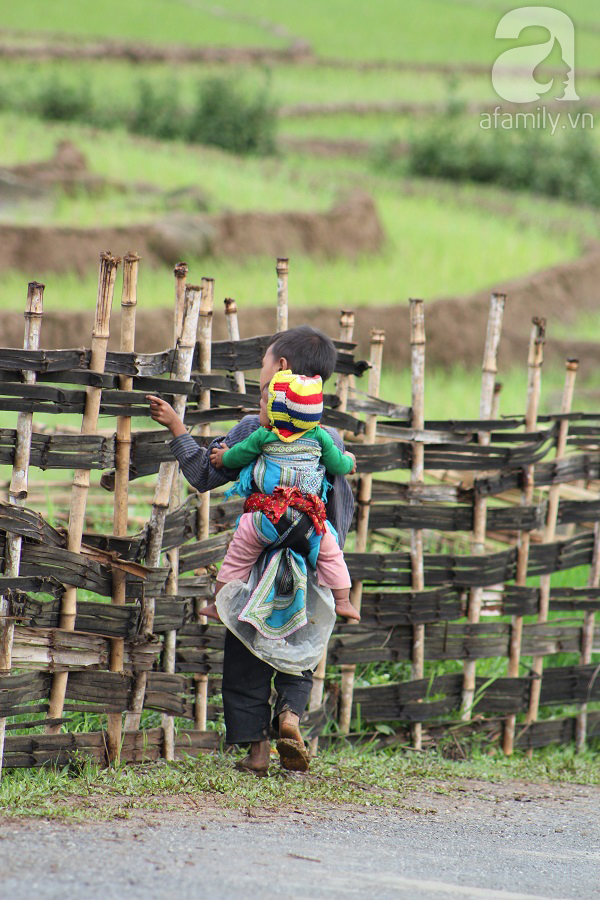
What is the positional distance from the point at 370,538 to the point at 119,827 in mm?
3157

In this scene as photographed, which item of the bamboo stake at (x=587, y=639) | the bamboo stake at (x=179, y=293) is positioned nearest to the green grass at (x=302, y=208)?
the bamboo stake at (x=587, y=639)

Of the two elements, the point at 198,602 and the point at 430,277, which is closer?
the point at 198,602

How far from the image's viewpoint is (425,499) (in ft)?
15.3

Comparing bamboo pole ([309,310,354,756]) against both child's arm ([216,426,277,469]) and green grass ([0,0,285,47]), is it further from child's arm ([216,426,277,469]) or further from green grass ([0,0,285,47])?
green grass ([0,0,285,47])

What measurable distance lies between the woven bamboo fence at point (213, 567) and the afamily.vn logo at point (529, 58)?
1062 inches

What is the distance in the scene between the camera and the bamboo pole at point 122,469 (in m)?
3.65

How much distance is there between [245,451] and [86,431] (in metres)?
0.56

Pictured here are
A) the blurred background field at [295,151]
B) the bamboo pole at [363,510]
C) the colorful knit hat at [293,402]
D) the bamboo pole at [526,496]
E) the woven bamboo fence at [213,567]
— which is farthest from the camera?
the blurred background field at [295,151]

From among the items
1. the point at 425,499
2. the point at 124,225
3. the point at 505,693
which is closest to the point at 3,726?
the point at 425,499

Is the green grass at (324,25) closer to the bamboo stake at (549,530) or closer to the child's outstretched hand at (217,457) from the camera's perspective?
the bamboo stake at (549,530)

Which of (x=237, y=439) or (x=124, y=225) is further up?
(x=124, y=225)

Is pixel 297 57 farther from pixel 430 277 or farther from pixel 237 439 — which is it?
pixel 237 439

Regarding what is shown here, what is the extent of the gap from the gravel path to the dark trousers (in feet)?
0.98

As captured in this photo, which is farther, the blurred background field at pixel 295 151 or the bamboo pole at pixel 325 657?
the blurred background field at pixel 295 151
